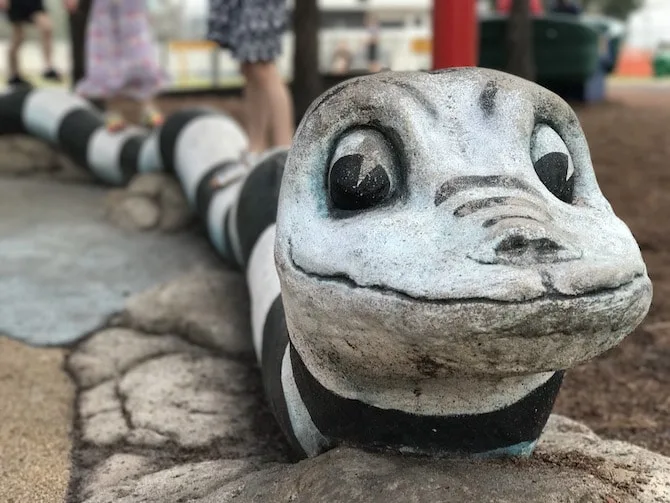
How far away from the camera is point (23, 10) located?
297 inches

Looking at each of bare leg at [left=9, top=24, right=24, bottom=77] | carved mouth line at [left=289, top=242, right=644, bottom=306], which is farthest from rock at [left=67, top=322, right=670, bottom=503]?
bare leg at [left=9, top=24, right=24, bottom=77]

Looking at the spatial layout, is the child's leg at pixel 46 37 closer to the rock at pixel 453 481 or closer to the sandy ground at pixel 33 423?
the sandy ground at pixel 33 423

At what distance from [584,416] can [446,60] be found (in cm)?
259

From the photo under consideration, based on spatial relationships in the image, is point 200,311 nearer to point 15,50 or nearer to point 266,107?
point 266,107

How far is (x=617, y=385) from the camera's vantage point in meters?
2.27

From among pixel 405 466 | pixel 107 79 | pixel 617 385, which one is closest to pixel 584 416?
pixel 617 385

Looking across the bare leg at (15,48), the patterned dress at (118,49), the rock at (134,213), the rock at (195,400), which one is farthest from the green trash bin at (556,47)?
the rock at (195,400)

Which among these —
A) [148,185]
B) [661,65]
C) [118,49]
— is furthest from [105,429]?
[661,65]

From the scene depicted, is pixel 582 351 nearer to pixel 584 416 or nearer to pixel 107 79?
pixel 584 416

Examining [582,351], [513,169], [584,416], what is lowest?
[584,416]

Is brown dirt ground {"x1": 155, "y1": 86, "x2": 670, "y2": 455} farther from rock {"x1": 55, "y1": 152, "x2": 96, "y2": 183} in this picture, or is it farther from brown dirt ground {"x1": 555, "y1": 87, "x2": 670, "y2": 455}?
rock {"x1": 55, "y1": 152, "x2": 96, "y2": 183}

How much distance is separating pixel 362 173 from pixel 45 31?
7.42 metres

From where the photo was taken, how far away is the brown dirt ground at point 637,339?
2043 millimetres

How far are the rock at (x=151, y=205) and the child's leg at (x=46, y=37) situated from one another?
14.7 ft
